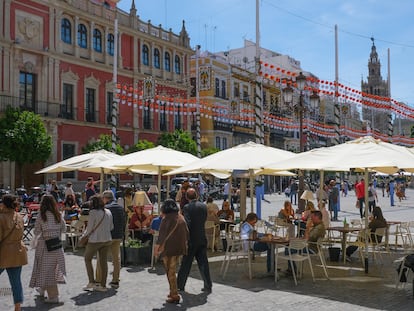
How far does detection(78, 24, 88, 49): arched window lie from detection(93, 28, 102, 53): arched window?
2.37 feet

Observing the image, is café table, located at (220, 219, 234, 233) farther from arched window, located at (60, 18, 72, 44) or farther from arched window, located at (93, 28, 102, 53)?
arched window, located at (93, 28, 102, 53)

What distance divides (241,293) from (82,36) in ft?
97.7

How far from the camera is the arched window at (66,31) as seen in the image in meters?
32.8

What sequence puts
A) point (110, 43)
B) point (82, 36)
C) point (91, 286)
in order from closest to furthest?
point (91, 286) → point (82, 36) → point (110, 43)

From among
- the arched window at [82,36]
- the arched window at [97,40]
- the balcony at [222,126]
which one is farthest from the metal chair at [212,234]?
the balcony at [222,126]

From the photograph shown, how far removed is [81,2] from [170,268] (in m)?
30.4

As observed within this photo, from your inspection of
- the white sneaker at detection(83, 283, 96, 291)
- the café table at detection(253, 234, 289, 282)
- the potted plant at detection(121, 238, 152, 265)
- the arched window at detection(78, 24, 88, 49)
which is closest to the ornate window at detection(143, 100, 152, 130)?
the arched window at detection(78, 24, 88, 49)

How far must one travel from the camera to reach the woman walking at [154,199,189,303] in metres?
7.06

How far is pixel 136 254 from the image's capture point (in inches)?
396

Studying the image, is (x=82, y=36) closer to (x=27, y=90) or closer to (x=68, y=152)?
(x=27, y=90)

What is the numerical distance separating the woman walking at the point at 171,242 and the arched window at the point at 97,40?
3001cm

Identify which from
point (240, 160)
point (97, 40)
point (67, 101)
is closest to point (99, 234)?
point (240, 160)

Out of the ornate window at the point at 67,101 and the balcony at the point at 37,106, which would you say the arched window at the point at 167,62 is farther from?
the balcony at the point at 37,106

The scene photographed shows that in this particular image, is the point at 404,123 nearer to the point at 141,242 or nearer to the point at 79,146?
the point at 79,146
